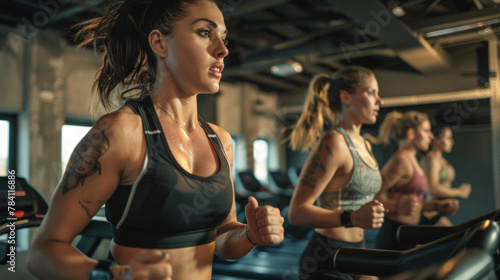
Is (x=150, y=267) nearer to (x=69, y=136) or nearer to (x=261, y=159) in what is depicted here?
(x=69, y=136)

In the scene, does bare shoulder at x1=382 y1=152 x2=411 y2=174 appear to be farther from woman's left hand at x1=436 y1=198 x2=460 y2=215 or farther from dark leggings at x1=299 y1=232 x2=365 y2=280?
dark leggings at x1=299 y1=232 x2=365 y2=280

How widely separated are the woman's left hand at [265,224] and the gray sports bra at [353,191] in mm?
981

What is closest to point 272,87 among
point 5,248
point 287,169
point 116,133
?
point 287,169

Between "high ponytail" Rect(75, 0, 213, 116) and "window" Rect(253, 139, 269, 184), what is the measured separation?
804 cm

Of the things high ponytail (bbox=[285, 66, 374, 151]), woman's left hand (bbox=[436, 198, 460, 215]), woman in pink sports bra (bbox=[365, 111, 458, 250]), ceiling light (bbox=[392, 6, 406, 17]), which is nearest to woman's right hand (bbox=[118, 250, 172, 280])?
high ponytail (bbox=[285, 66, 374, 151])

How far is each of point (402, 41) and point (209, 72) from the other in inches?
176

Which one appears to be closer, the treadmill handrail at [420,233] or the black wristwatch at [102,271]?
the black wristwatch at [102,271]

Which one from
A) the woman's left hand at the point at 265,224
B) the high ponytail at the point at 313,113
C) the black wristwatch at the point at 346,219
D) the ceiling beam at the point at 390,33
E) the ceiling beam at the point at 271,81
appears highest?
the ceiling beam at the point at 271,81

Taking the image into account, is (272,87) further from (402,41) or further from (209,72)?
(209,72)

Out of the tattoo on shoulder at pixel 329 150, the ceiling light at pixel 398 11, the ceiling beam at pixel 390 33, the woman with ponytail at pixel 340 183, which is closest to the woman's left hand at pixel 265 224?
the woman with ponytail at pixel 340 183

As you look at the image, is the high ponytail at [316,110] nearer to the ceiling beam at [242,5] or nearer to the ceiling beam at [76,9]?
the ceiling beam at [242,5]

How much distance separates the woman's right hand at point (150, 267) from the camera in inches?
29.9

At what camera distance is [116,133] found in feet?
3.44

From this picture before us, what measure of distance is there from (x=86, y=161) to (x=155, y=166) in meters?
0.17
